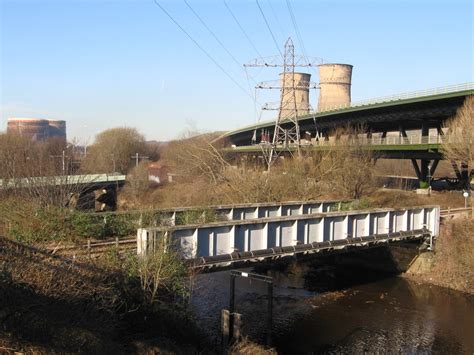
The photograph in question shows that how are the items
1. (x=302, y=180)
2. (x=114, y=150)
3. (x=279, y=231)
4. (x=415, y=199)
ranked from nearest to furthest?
1. (x=279, y=231)
2. (x=302, y=180)
3. (x=415, y=199)
4. (x=114, y=150)

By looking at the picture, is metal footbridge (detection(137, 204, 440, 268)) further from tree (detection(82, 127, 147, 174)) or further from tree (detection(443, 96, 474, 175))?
tree (detection(82, 127, 147, 174))

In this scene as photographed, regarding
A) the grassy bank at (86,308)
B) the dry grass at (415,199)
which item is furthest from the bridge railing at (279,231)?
the dry grass at (415,199)

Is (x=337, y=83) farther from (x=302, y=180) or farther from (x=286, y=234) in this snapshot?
(x=286, y=234)

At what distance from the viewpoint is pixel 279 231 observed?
1902 centimetres

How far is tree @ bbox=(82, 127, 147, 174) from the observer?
258 ft

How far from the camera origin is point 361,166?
117ft

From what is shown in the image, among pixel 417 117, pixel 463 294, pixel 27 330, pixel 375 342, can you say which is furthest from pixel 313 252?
pixel 417 117

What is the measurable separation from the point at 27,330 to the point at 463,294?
20.2 meters

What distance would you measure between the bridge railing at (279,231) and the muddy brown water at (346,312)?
7.48ft

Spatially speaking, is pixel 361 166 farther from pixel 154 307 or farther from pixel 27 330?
pixel 27 330

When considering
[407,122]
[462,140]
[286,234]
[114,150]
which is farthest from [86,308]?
[114,150]

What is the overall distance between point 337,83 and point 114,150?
37.3m

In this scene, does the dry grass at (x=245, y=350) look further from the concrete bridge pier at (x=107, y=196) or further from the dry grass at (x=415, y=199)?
the concrete bridge pier at (x=107, y=196)

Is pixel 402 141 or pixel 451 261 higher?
pixel 402 141
